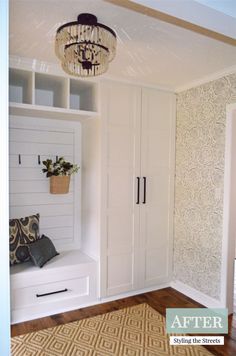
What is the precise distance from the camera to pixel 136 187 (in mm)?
3012

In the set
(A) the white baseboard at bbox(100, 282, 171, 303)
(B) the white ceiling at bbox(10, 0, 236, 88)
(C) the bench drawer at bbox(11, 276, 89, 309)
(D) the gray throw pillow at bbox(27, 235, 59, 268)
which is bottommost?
(A) the white baseboard at bbox(100, 282, 171, 303)

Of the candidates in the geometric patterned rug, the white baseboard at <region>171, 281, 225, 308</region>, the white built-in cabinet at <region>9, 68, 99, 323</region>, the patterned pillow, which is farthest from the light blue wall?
the white baseboard at <region>171, 281, 225, 308</region>

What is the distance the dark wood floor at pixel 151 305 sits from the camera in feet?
7.46

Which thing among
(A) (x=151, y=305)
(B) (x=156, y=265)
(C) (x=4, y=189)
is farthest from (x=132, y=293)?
(C) (x=4, y=189)

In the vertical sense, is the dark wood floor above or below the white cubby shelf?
below

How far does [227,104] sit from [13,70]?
6.70 feet

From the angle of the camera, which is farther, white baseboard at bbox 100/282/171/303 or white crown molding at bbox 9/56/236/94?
white baseboard at bbox 100/282/171/303

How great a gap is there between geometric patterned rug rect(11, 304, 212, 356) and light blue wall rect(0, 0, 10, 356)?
5.85 ft

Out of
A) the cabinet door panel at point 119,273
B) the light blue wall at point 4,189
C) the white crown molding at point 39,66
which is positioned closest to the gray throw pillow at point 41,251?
the cabinet door panel at point 119,273

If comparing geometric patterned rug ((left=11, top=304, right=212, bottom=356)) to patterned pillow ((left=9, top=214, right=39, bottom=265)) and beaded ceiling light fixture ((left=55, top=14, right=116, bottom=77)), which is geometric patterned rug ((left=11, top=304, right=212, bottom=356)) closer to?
patterned pillow ((left=9, top=214, right=39, bottom=265))

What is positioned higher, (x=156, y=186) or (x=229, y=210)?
(x=156, y=186)

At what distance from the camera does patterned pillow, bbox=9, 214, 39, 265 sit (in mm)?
2604

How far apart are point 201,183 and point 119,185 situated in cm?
89

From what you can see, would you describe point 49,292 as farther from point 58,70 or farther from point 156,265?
point 58,70
